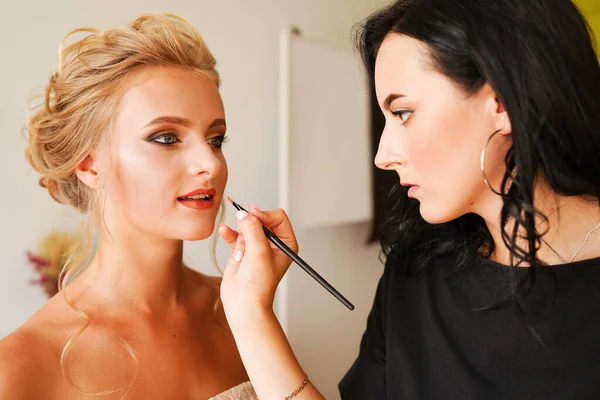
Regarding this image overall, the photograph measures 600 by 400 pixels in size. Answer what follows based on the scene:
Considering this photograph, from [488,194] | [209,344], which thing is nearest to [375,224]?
[209,344]

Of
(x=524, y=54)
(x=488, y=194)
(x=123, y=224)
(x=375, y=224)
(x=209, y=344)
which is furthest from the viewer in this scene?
(x=375, y=224)

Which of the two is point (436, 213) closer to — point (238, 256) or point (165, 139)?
point (238, 256)

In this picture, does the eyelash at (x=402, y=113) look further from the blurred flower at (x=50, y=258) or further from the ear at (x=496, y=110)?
the blurred flower at (x=50, y=258)

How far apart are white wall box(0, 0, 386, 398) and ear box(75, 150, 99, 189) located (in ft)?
0.78

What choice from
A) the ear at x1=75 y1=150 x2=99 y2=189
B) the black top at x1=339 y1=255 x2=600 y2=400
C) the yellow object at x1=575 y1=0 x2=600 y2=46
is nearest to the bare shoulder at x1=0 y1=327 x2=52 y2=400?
the ear at x1=75 y1=150 x2=99 y2=189

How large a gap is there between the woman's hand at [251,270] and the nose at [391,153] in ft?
0.71

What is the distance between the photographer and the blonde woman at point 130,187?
3.18ft

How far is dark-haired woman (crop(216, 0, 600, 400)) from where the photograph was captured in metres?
0.81

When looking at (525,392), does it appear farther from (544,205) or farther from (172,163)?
(172,163)

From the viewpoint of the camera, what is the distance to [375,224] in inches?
80.1

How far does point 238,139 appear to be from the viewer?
5.47 feet

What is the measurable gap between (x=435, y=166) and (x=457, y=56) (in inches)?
6.5

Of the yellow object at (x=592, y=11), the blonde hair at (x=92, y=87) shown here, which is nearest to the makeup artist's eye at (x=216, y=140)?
the blonde hair at (x=92, y=87)

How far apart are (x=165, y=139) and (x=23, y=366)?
42 cm
